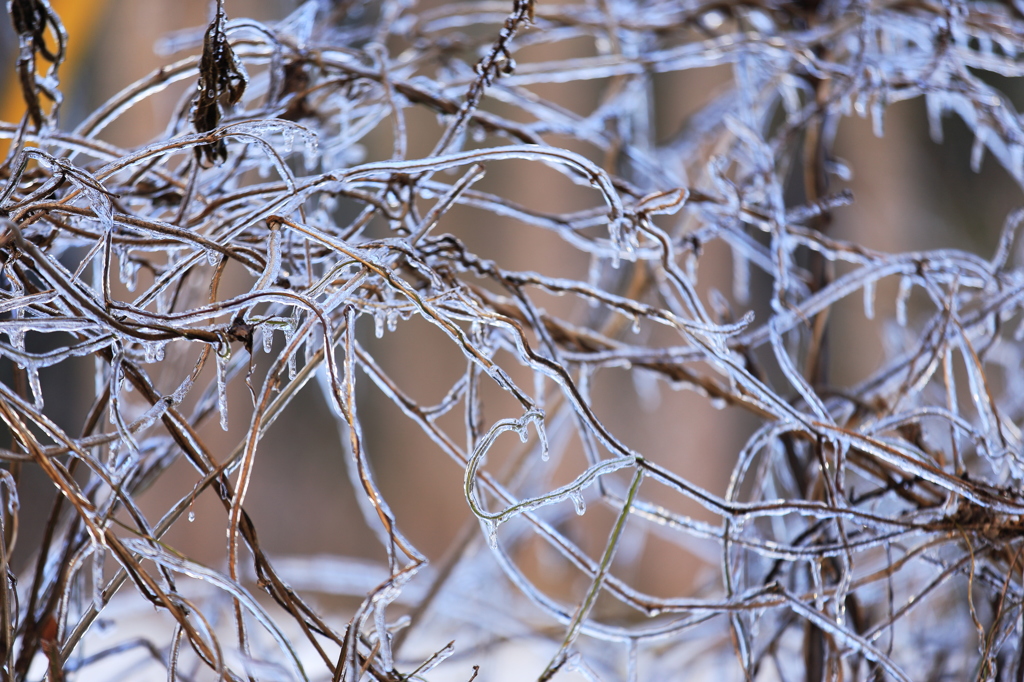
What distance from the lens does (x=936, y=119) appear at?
19.7 inches

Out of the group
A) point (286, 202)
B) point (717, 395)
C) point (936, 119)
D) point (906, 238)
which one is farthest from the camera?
point (906, 238)

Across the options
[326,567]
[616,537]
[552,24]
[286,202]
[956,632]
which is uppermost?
[552,24]

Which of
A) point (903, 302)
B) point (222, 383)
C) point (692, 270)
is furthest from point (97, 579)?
point (903, 302)

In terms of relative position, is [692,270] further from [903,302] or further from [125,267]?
[125,267]

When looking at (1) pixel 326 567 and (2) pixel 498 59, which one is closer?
(2) pixel 498 59

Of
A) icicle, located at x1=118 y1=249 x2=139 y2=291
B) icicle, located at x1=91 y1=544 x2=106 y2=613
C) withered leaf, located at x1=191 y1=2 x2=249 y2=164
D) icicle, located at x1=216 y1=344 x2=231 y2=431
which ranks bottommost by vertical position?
icicle, located at x1=91 y1=544 x2=106 y2=613

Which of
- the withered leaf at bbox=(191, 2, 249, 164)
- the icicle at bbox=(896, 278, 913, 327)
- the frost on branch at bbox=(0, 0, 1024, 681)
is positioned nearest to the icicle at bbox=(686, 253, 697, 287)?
the frost on branch at bbox=(0, 0, 1024, 681)

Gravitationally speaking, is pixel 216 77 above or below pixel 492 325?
above

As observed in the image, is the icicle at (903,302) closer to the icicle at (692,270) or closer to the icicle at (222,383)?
the icicle at (692,270)

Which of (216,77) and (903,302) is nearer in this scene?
(216,77)

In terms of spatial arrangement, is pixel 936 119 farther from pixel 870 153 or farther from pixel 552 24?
pixel 870 153

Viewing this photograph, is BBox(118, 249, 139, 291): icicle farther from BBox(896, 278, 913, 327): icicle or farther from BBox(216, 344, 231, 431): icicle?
BBox(896, 278, 913, 327): icicle

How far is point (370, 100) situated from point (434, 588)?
0.31 meters

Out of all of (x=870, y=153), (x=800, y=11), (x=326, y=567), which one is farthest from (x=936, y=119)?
(x=870, y=153)
